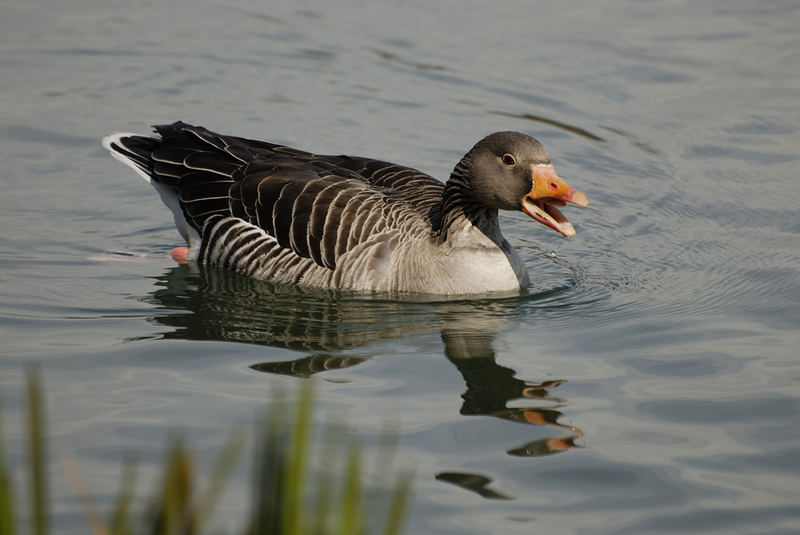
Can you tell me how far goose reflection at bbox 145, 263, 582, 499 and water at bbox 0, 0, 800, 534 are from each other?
32 mm

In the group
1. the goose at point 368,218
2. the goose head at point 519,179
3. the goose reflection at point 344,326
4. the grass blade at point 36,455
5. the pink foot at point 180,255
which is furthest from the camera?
the pink foot at point 180,255

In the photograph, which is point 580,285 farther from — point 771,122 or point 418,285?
point 771,122

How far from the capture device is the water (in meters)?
6.64

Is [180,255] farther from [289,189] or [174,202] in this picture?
Result: [289,189]

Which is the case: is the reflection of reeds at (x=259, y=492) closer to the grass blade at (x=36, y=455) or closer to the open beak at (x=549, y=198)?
the grass blade at (x=36, y=455)

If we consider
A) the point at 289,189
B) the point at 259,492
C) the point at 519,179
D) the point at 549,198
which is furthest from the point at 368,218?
the point at 259,492

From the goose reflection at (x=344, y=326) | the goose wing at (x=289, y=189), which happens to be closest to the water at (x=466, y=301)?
the goose reflection at (x=344, y=326)

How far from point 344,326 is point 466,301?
1394 millimetres

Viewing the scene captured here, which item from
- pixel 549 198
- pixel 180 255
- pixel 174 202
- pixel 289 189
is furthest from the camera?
pixel 174 202

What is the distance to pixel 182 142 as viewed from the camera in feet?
36.9

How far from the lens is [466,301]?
32.4 ft

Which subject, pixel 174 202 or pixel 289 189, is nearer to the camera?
pixel 289 189

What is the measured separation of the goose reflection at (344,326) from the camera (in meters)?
7.51

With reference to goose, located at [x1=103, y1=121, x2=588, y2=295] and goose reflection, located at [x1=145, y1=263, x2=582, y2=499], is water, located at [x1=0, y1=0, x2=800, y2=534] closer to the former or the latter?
goose reflection, located at [x1=145, y1=263, x2=582, y2=499]
